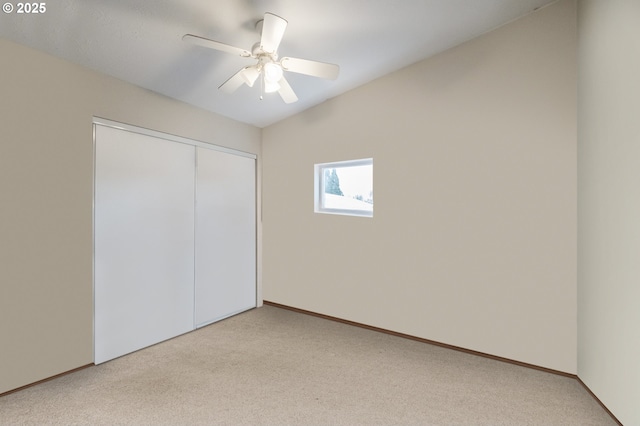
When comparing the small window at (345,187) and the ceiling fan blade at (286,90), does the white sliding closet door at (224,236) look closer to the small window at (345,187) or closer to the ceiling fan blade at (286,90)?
the small window at (345,187)

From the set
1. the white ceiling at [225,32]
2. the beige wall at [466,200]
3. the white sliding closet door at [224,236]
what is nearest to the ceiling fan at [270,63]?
the white ceiling at [225,32]

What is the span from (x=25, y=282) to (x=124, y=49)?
1.72m

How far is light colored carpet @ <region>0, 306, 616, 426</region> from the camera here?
1.90 metres

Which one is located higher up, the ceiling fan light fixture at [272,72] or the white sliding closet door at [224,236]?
the ceiling fan light fixture at [272,72]

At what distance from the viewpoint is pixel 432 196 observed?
117 inches

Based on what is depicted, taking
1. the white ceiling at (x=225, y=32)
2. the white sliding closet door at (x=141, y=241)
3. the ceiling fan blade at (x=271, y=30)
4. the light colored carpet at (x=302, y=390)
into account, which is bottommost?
the light colored carpet at (x=302, y=390)

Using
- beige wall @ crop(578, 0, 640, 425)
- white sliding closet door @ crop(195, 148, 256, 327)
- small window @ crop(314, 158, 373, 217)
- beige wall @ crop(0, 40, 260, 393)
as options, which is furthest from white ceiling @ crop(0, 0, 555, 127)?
small window @ crop(314, 158, 373, 217)

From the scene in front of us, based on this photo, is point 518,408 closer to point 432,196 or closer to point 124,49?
point 432,196

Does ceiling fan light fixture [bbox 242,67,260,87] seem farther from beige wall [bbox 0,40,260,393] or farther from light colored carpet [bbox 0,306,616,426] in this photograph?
light colored carpet [bbox 0,306,616,426]

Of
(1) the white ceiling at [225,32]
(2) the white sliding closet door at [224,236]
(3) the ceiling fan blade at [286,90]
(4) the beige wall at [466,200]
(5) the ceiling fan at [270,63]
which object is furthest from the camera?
(2) the white sliding closet door at [224,236]

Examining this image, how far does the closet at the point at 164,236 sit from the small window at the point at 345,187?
36.1 inches

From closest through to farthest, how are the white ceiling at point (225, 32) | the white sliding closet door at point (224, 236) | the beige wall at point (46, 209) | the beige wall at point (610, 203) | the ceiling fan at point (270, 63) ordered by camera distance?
the beige wall at point (610, 203) < the ceiling fan at point (270, 63) < the white ceiling at point (225, 32) < the beige wall at point (46, 209) < the white sliding closet door at point (224, 236)

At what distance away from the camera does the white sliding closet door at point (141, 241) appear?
2.58 meters

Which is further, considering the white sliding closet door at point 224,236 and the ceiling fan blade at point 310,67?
the white sliding closet door at point 224,236
